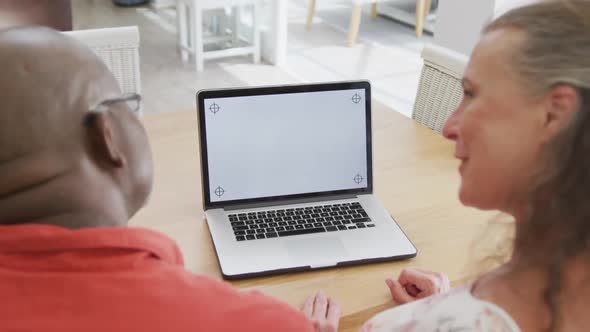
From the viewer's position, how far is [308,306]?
3.77 feet

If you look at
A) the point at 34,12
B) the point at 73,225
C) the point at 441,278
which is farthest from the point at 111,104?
the point at 34,12

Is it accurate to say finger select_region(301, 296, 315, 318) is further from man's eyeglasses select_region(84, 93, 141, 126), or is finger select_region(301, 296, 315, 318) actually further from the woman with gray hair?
man's eyeglasses select_region(84, 93, 141, 126)

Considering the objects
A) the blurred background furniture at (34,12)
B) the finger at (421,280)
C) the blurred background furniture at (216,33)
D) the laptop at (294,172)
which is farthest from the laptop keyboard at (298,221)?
the blurred background furniture at (216,33)

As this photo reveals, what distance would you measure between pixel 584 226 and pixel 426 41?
184 inches

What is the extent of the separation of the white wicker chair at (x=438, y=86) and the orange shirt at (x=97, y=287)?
1378 mm

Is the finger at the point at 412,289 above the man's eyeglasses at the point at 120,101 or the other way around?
the other way around

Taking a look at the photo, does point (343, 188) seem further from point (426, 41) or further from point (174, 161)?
point (426, 41)

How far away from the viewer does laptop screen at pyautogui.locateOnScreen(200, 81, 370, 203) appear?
1.39 meters

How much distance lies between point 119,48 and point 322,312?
1.21 meters

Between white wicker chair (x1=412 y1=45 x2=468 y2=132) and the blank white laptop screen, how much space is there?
1.94ft

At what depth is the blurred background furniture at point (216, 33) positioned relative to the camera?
4.26m

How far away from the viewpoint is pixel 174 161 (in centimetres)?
161

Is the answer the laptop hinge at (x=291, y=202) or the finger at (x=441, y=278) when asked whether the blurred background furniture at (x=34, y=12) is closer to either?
the laptop hinge at (x=291, y=202)

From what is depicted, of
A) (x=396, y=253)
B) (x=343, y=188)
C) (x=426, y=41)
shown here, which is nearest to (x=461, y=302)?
(x=396, y=253)
